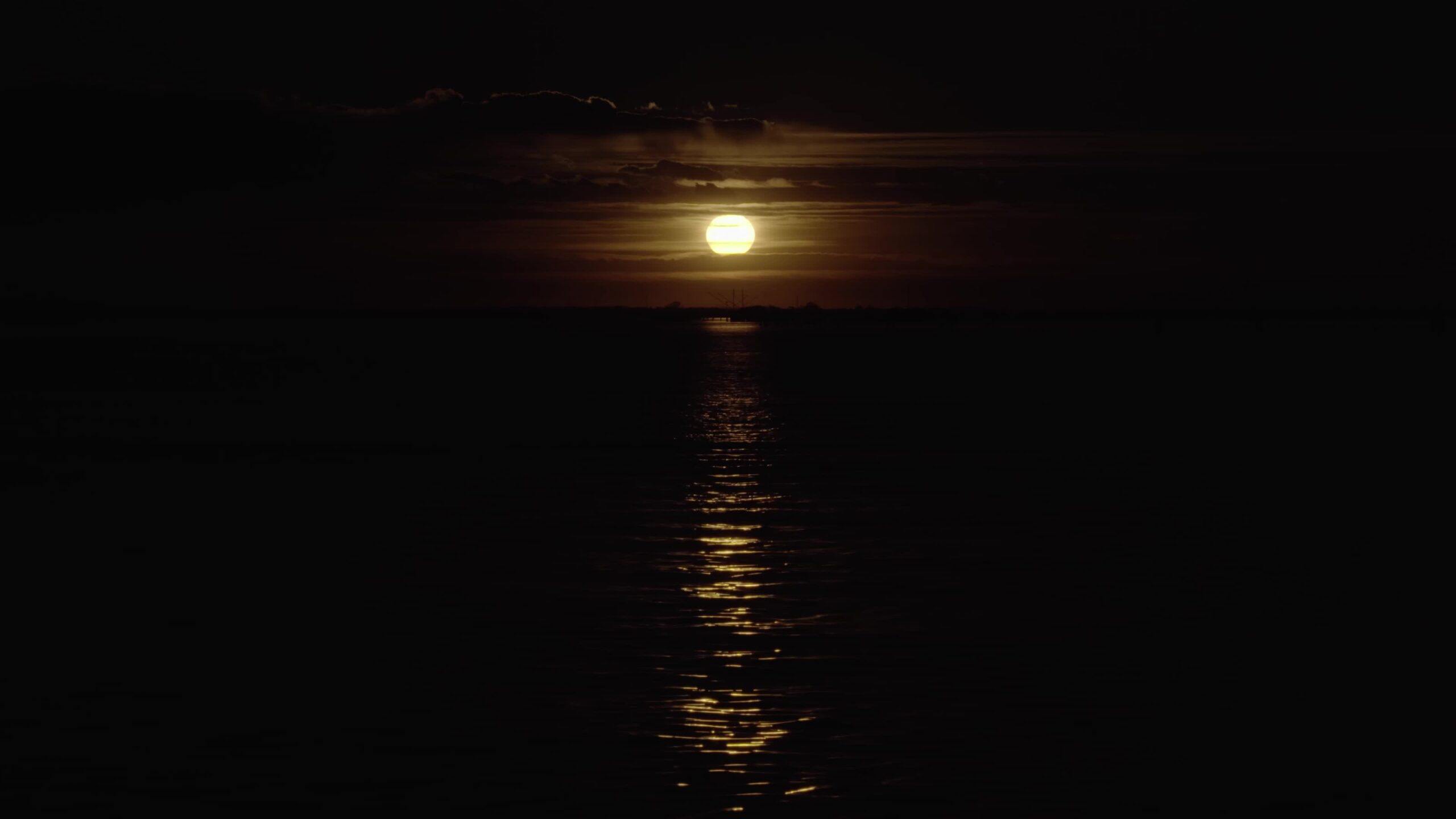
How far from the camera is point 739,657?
15828 millimetres

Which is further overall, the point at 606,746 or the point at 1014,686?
the point at 1014,686

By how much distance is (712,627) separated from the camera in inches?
685

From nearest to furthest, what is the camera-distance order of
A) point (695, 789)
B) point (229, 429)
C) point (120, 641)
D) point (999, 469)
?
point (695, 789) < point (120, 641) < point (999, 469) < point (229, 429)

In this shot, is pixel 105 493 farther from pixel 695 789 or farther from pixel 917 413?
A: pixel 917 413

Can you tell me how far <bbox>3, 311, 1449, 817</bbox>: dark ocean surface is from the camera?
471 inches

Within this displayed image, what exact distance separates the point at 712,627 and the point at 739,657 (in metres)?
1.61

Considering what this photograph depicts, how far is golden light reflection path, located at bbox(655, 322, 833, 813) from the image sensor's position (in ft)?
38.5

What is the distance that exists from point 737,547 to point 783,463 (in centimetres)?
1560

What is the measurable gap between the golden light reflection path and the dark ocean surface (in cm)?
6

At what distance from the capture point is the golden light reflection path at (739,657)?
38.5 feet

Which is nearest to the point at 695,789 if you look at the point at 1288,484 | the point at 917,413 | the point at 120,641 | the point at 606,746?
the point at 606,746

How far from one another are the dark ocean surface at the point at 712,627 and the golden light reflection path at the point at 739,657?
0.06 m

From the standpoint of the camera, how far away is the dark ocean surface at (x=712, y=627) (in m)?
12.0

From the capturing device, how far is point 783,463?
39.3m
